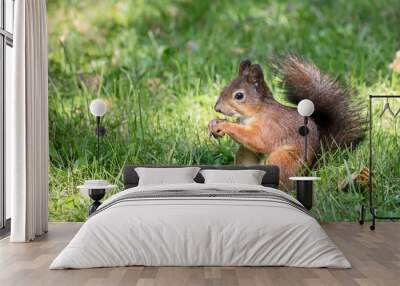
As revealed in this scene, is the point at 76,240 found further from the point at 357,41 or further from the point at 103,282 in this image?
the point at 357,41

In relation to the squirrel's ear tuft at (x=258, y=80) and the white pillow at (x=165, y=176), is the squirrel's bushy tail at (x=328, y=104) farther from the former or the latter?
the white pillow at (x=165, y=176)

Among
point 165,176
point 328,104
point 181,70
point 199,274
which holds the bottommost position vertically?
point 199,274

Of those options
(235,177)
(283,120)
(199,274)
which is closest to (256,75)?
(283,120)

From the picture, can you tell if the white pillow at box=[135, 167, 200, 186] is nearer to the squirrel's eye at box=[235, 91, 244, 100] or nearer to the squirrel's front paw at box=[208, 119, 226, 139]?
the squirrel's front paw at box=[208, 119, 226, 139]

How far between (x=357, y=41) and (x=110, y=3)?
2.74 m

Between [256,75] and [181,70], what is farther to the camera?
[181,70]

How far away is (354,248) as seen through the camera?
16.7 ft

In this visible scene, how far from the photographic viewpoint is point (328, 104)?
22.3 ft

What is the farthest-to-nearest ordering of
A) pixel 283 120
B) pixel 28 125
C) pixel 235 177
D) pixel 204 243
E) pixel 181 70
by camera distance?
1. pixel 181 70
2. pixel 283 120
3. pixel 235 177
4. pixel 28 125
5. pixel 204 243

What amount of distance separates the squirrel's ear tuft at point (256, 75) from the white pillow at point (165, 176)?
119 centimetres

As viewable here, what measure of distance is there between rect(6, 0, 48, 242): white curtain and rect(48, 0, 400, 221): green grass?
97cm

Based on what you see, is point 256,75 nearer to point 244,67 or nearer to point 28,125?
point 244,67

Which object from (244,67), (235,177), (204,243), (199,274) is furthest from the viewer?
(244,67)

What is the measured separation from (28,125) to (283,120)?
2.65m
